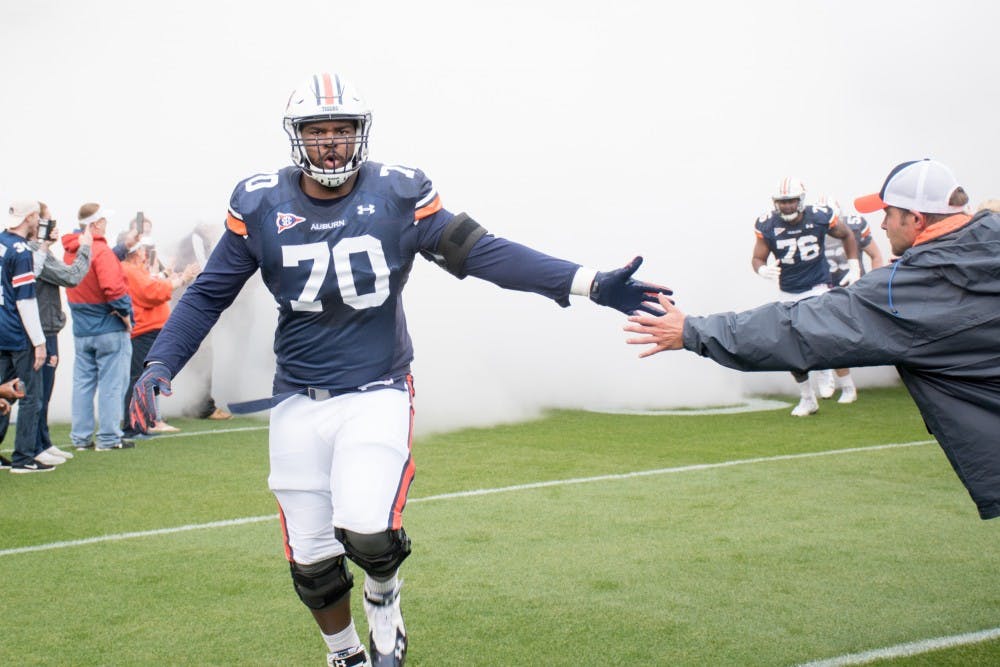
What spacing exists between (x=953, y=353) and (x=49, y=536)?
4.68 meters

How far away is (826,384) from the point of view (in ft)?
39.5

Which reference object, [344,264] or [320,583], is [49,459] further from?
[344,264]

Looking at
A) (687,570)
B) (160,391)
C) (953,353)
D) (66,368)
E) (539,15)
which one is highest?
(539,15)

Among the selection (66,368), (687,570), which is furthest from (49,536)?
(66,368)

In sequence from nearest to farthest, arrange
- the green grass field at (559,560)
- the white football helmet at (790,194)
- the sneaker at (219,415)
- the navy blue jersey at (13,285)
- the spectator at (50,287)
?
the green grass field at (559,560) → the navy blue jersey at (13,285) → the spectator at (50,287) → the white football helmet at (790,194) → the sneaker at (219,415)

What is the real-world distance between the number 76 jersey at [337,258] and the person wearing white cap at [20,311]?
4.12 metres

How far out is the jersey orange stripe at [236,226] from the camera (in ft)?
13.4

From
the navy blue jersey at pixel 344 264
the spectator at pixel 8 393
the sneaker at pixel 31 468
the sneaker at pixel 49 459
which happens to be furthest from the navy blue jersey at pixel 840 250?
the navy blue jersey at pixel 344 264

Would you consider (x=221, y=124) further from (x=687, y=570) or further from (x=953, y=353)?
(x=953, y=353)

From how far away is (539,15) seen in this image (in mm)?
13727

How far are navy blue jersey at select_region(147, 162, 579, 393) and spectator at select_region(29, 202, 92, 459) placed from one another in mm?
4460

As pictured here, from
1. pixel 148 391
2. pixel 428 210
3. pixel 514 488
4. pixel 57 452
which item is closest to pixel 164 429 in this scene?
pixel 57 452

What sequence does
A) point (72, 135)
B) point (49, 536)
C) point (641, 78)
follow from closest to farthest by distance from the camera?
point (49, 536) < point (72, 135) < point (641, 78)

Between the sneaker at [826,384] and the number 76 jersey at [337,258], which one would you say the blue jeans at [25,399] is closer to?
the number 76 jersey at [337,258]
